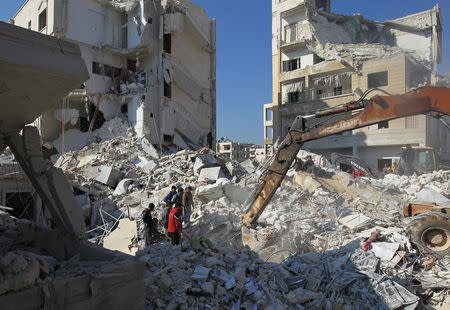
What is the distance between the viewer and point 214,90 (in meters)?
25.9

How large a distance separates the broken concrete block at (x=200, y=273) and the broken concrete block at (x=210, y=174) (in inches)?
310

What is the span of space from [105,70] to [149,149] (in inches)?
263

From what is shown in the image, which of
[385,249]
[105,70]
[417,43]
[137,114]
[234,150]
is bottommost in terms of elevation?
[385,249]

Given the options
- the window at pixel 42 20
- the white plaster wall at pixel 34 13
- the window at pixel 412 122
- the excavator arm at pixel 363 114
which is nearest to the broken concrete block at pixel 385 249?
the excavator arm at pixel 363 114

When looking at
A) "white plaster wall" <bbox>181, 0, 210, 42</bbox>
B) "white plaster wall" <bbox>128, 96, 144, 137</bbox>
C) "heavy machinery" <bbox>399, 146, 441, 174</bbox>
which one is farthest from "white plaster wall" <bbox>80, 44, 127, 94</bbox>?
"heavy machinery" <bbox>399, 146, 441, 174</bbox>

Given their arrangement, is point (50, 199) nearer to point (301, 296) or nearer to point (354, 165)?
point (301, 296)

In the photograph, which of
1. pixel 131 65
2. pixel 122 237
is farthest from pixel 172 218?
pixel 131 65

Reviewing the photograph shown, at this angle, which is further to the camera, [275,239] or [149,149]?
[149,149]

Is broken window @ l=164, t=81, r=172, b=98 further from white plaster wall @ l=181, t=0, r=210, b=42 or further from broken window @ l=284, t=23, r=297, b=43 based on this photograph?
broken window @ l=284, t=23, r=297, b=43

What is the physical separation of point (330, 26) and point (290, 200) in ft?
64.3

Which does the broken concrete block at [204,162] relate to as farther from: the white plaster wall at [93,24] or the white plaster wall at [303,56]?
the white plaster wall at [303,56]

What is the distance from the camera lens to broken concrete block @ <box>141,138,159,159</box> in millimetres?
17484

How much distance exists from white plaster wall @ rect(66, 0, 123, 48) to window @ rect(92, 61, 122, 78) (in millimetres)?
1295

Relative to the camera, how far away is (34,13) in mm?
20375
